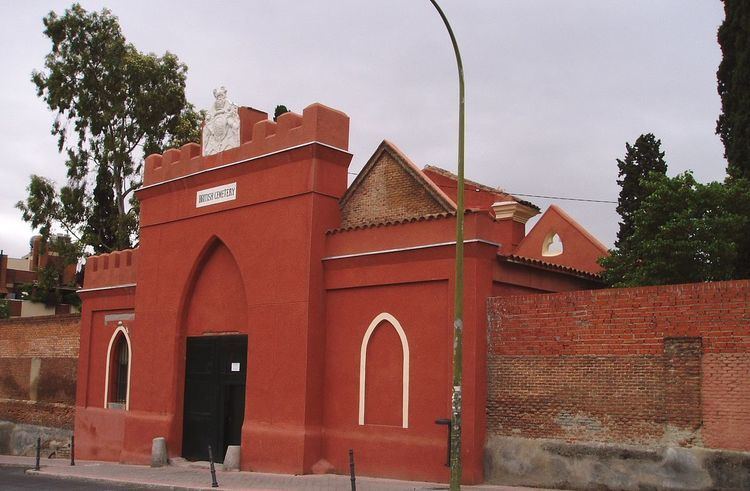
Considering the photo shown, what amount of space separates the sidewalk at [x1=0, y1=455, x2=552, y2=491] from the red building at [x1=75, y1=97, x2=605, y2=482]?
18.7 inches

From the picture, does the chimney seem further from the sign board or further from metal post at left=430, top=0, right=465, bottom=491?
metal post at left=430, top=0, right=465, bottom=491

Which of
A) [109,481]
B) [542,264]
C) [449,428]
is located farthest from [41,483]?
[542,264]

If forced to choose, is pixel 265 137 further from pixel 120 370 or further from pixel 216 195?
pixel 120 370

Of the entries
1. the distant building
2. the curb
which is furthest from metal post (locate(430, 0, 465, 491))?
the distant building

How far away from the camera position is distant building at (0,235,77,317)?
45747 mm

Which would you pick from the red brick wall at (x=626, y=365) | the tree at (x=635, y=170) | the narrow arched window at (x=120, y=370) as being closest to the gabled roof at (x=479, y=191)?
the tree at (x=635, y=170)

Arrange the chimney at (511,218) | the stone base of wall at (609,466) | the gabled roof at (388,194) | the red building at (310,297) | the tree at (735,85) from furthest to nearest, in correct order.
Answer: the tree at (735,85) < the chimney at (511,218) < the gabled roof at (388,194) < the red building at (310,297) < the stone base of wall at (609,466)

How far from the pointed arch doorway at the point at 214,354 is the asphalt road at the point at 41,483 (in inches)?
109

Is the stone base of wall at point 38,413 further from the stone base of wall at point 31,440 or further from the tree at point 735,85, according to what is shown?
the tree at point 735,85

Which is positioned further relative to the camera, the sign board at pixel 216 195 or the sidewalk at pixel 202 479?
the sign board at pixel 216 195

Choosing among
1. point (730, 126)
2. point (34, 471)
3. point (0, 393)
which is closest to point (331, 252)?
point (34, 471)

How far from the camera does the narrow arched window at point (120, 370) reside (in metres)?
23.7

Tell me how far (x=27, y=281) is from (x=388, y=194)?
144 ft

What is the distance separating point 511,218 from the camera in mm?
20844
